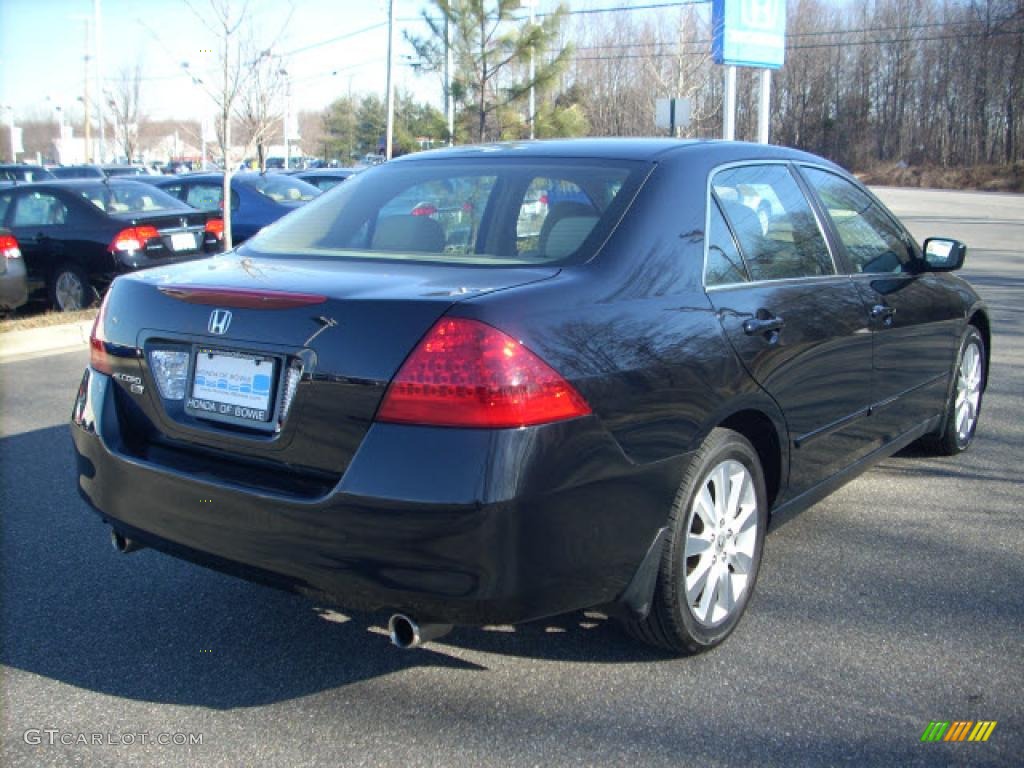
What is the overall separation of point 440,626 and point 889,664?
1.54 metres

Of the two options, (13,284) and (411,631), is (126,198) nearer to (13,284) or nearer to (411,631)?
Result: (13,284)

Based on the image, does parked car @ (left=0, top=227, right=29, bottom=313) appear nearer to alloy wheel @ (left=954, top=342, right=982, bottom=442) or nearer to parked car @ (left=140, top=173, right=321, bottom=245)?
parked car @ (left=140, top=173, right=321, bottom=245)

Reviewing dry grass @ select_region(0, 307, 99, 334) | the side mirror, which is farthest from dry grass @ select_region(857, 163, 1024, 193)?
the side mirror

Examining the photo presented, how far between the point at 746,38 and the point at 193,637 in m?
17.9

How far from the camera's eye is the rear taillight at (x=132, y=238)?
432 inches

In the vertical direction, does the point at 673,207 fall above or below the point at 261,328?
above

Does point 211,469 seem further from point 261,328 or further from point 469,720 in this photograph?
point 469,720

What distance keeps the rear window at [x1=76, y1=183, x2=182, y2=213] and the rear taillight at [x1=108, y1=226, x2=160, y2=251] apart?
0.50m

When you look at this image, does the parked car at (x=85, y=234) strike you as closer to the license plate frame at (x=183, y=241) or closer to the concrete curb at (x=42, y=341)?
the license plate frame at (x=183, y=241)

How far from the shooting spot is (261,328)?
2748 millimetres

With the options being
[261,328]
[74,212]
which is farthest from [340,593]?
[74,212]

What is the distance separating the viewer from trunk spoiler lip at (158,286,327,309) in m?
2.74

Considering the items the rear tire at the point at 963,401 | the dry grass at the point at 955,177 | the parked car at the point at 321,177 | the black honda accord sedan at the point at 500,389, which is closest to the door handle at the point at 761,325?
the black honda accord sedan at the point at 500,389

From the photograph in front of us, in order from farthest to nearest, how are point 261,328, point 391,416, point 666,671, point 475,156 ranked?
point 475,156 → point 666,671 → point 261,328 → point 391,416
